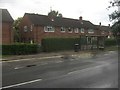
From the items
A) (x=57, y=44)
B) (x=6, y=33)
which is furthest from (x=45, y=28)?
(x=57, y=44)

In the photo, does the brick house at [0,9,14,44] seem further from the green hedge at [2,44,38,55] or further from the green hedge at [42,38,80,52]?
the green hedge at [2,44,38,55]

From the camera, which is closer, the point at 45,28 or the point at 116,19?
the point at 116,19

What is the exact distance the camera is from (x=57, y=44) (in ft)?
147

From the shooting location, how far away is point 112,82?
13.7 metres

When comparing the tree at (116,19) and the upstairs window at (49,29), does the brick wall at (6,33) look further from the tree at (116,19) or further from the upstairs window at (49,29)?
the tree at (116,19)

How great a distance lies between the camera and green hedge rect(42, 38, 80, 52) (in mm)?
41844

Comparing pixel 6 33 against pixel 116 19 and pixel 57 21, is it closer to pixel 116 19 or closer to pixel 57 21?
pixel 57 21

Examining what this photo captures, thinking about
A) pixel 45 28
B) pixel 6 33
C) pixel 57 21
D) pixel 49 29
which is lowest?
pixel 6 33

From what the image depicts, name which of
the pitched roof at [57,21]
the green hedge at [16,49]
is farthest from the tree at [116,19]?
the pitched roof at [57,21]

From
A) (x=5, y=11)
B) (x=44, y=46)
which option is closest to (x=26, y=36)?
(x=5, y=11)

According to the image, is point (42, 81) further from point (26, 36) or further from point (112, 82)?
point (26, 36)

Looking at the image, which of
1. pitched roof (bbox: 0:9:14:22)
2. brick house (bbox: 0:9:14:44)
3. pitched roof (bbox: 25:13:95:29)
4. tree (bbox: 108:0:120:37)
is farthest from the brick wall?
tree (bbox: 108:0:120:37)

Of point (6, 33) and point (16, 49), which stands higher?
point (6, 33)

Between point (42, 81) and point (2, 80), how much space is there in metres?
1.98
